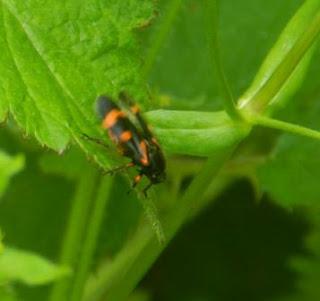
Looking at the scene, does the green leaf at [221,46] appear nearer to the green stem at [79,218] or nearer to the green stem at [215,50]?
the green stem at [79,218]

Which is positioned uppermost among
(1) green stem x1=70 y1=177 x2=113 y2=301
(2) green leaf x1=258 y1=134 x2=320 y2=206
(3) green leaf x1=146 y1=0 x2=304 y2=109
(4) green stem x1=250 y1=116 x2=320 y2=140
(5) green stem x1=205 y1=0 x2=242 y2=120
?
(5) green stem x1=205 y1=0 x2=242 y2=120

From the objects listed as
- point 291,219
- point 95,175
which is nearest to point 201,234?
point 291,219

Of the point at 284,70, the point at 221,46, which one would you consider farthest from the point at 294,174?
the point at 284,70

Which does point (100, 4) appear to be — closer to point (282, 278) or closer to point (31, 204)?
point (31, 204)

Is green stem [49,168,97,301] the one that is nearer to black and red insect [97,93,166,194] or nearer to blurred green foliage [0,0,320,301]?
blurred green foliage [0,0,320,301]

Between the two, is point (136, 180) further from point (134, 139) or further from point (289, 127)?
point (289, 127)

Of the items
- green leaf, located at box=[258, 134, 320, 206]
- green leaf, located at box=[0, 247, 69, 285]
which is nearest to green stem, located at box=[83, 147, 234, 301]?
green leaf, located at box=[0, 247, 69, 285]

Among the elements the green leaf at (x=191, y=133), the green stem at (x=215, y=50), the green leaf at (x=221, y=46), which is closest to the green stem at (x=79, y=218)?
the green leaf at (x=191, y=133)
